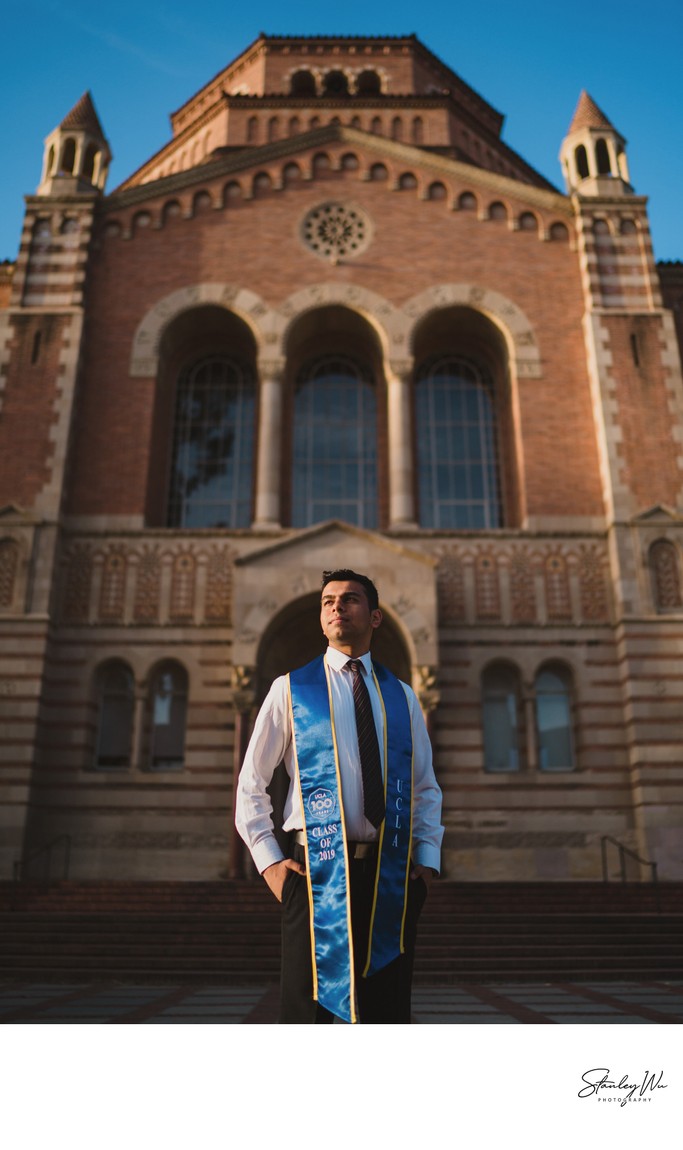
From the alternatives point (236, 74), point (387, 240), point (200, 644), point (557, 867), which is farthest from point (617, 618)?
point (236, 74)

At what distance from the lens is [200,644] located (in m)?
17.6

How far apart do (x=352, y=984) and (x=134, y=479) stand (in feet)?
54.0

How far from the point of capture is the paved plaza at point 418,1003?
664 cm

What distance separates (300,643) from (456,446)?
5915 millimetres

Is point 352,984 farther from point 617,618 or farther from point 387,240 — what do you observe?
point 387,240

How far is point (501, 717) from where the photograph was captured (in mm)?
17734

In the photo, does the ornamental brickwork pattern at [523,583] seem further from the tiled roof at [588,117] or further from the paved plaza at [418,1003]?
the tiled roof at [588,117]

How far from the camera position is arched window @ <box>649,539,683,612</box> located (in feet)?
57.7

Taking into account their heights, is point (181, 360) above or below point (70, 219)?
below

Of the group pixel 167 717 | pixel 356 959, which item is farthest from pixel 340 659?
pixel 167 717

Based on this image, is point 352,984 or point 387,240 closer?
point 352,984

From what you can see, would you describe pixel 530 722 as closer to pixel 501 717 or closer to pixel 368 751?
pixel 501 717

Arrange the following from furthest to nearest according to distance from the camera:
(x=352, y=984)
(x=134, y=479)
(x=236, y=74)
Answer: (x=236, y=74)
(x=134, y=479)
(x=352, y=984)

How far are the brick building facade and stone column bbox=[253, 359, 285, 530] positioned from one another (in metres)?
0.07
